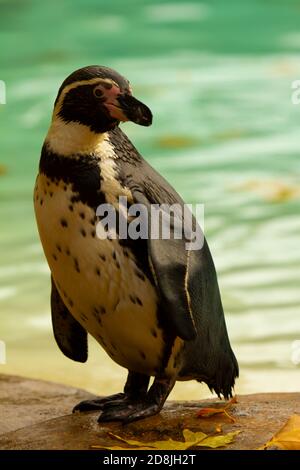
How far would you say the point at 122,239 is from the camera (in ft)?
6.09

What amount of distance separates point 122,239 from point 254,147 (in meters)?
3.36

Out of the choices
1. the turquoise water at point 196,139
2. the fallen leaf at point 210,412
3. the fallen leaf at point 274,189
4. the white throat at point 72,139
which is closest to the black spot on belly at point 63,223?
the white throat at point 72,139

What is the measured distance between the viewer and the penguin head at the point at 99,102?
6.04 feet

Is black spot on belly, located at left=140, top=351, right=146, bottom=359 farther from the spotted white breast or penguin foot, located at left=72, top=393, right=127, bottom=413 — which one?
penguin foot, located at left=72, top=393, right=127, bottom=413

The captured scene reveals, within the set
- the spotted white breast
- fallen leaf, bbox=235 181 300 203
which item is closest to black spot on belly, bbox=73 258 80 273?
the spotted white breast

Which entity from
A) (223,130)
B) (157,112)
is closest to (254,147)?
(223,130)

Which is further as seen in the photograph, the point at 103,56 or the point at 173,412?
the point at 103,56

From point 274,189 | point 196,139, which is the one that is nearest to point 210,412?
point 274,189

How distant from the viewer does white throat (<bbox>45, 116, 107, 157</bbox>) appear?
1.87m

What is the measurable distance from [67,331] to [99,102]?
0.52m

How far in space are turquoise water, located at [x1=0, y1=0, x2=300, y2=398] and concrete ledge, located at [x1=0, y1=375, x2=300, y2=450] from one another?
0.73 m

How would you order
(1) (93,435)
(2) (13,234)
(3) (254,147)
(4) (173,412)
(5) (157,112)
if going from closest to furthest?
(1) (93,435) → (4) (173,412) → (2) (13,234) → (3) (254,147) → (5) (157,112)
